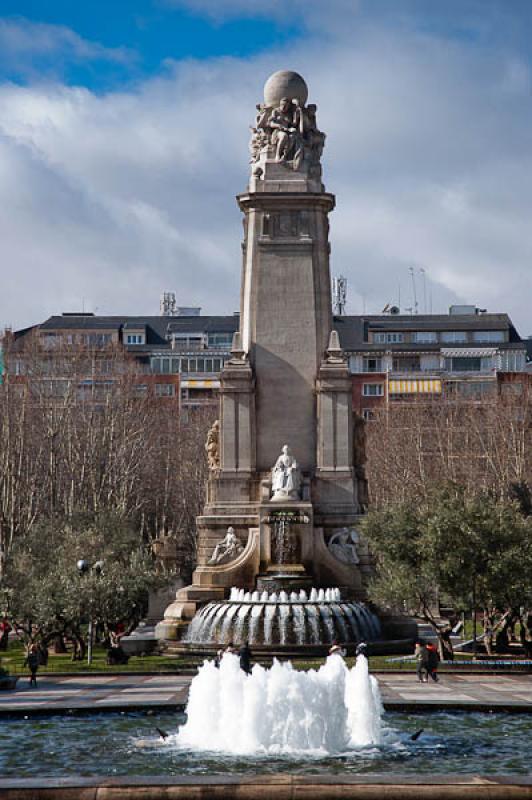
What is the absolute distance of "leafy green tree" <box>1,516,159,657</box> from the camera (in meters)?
41.4

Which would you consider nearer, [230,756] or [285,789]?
[285,789]

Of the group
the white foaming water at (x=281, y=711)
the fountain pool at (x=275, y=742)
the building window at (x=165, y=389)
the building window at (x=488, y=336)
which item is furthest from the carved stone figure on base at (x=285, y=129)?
the building window at (x=488, y=336)

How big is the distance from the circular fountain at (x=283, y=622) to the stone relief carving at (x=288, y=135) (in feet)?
54.9

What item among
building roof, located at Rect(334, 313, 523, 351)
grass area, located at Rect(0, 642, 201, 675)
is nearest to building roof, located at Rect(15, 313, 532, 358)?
building roof, located at Rect(334, 313, 523, 351)

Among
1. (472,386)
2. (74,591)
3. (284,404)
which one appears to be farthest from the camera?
(472,386)

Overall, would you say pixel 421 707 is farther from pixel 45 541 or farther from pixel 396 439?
pixel 396 439

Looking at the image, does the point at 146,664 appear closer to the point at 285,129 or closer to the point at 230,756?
the point at 230,756

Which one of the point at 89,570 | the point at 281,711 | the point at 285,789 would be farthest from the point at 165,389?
the point at 285,789

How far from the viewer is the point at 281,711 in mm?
22438

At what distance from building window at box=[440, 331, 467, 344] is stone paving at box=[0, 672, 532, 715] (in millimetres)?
97322

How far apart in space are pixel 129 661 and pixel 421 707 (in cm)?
1560

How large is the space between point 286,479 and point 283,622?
7114 millimetres

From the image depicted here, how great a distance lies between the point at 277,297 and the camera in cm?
4869

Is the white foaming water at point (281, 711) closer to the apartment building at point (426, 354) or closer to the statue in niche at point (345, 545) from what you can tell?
the statue in niche at point (345, 545)
